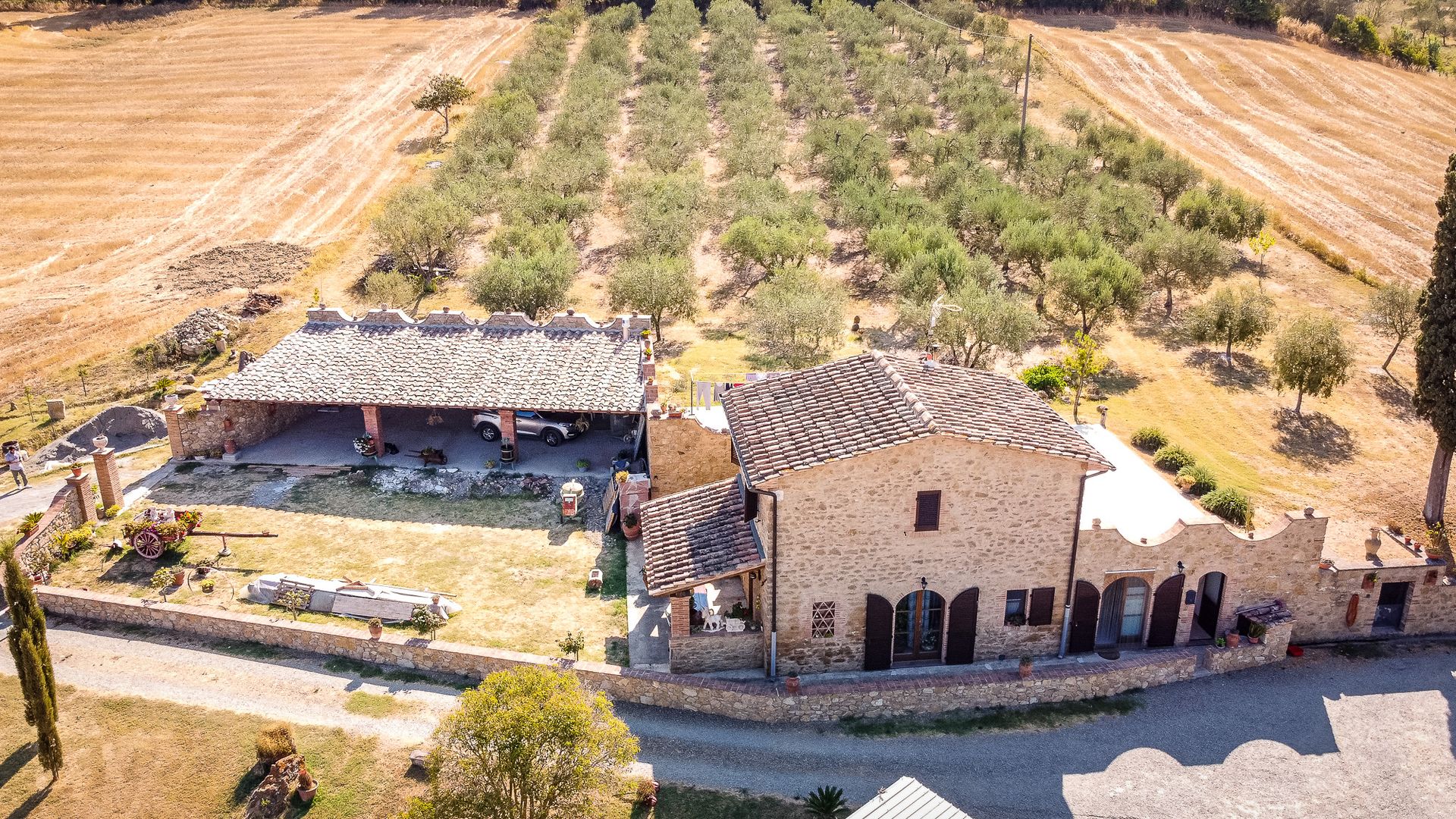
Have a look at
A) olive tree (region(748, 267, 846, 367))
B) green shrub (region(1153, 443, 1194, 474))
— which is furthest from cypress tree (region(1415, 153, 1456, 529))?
olive tree (region(748, 267, 846, 367))

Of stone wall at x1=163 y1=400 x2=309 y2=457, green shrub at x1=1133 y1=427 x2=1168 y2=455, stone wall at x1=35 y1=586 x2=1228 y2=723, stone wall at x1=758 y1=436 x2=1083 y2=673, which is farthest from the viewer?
green shrub at x1=1133 y1=427 x2=1168 y2=455

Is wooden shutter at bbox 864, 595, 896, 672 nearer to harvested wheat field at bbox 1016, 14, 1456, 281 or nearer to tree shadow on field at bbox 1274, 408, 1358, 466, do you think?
tree shadow on field at bbox 1274, 408, 1358, 466

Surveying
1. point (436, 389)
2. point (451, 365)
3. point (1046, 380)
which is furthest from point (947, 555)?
point (451, 365)

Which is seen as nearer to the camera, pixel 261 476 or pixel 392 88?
pixel 261 476

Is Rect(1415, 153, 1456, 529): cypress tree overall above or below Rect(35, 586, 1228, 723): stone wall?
above

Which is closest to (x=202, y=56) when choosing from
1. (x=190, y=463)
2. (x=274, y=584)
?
(x=190, y=463)

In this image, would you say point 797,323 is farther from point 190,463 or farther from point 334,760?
point 334,760
